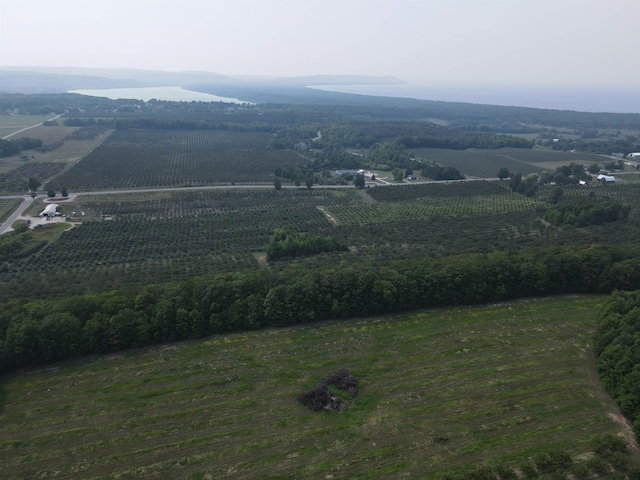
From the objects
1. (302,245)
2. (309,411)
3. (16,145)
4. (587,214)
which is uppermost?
(16,145)

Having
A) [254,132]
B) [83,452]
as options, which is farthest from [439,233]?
[254,132]

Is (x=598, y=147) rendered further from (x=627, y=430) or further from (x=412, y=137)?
(x=627, y=430)

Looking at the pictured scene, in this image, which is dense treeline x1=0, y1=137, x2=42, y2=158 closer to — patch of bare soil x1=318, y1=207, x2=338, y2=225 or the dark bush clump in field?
patch of bare soil x1=318, y1=207, x2=338, y2=225


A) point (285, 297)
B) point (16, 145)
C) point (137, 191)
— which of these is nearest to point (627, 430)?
point (285, 297)

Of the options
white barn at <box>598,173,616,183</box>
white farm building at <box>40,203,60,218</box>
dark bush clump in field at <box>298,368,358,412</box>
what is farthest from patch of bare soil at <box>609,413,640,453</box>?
white barn at <box>598,173,616,183</box>

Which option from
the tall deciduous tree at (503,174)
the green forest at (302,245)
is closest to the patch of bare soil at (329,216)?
the green forest at (302,245)

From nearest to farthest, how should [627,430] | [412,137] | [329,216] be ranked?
1. [627,430]
2. [329,216]
3. [412,137]

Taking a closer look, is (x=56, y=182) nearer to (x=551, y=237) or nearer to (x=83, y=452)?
(x=83, y=452)
